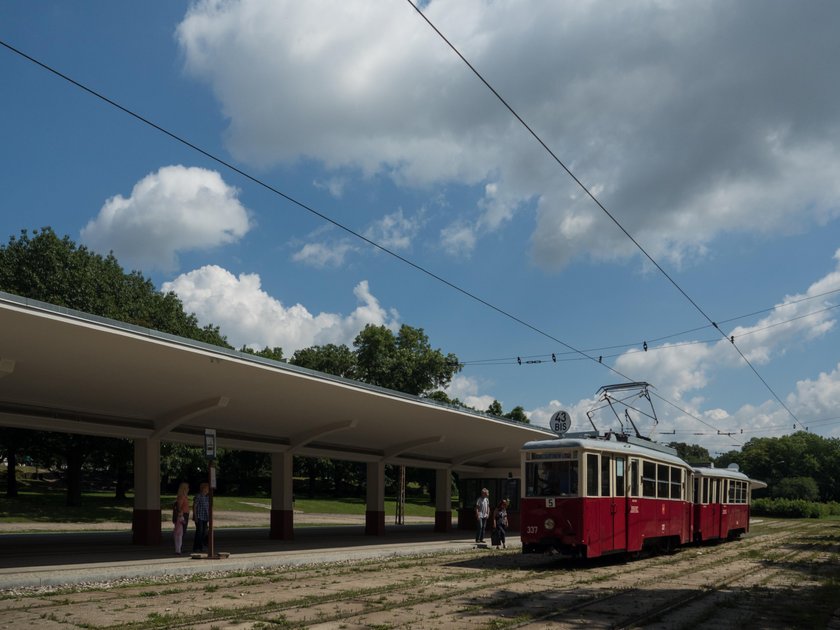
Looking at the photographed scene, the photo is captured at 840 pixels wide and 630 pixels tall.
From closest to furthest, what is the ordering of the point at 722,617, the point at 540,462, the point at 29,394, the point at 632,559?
the point at 722,617 → the point at 29,394 → the point at 540,462 → the point at 632,559

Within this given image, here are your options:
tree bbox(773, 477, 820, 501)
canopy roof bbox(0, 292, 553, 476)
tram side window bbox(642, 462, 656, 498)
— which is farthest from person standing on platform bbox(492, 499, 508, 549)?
tree bbox(773, 477, 820, 501)

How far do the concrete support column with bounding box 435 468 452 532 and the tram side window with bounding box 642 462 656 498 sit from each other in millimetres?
Answer: 14433

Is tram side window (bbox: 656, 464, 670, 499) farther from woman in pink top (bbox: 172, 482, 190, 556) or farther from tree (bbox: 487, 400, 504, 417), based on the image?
tree (bbox: 487, 400, 504, 417)

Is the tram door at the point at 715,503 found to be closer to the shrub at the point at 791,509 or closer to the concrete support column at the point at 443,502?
the concrete support column at the point at 443,502

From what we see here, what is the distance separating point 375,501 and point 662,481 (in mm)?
11824

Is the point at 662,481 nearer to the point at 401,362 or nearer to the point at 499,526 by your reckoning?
the point at 499,526

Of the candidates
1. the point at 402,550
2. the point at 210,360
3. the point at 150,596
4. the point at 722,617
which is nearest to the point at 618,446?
the point at 402,550

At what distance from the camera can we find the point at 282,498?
25.9 meters

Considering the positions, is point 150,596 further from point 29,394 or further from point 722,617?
point 722,617

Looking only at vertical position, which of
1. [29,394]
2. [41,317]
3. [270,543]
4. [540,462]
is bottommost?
[270,543]

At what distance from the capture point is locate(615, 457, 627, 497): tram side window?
1944 cm

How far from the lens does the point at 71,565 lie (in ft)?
52.0

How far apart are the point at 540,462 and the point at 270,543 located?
9173 mm

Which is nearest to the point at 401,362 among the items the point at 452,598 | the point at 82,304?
the point at 82,304
